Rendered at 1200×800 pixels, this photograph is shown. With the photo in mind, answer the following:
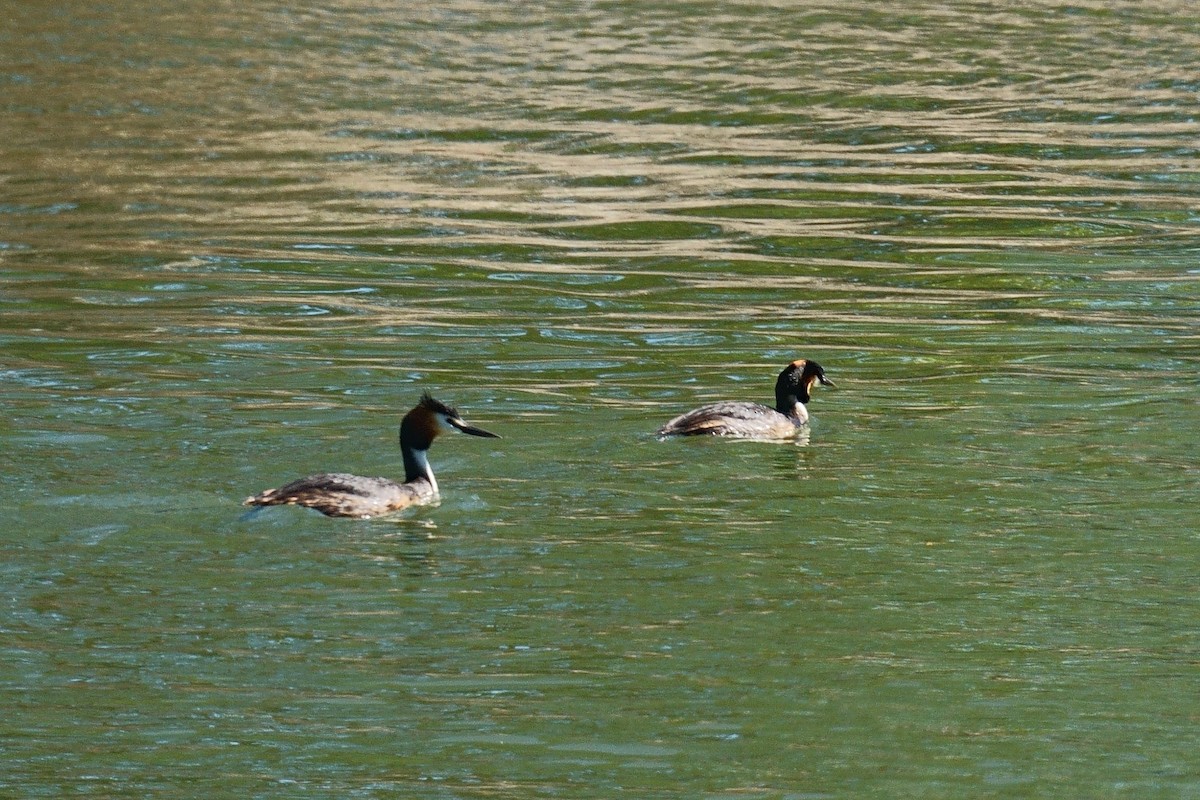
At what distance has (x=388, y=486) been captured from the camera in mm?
12414

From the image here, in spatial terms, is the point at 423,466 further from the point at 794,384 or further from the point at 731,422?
the point at 794,384

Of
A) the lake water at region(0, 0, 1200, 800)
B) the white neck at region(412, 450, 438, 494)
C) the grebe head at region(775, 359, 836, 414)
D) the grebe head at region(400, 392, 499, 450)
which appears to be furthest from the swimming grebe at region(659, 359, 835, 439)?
the white neck at region(412, 450, 438, 494)

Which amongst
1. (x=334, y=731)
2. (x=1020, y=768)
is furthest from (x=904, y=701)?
(x=334, y=731)

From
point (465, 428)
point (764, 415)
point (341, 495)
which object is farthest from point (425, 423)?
point (764, 415)

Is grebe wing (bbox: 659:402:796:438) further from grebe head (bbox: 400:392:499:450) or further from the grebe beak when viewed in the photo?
grebe head (bbox: 400:392:499:450)

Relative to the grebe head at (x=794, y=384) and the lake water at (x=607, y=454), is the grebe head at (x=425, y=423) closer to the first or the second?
the lake water at (x=607, y=454)

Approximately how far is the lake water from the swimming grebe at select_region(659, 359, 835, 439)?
13 cm

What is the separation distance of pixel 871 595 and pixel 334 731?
311 centimetres

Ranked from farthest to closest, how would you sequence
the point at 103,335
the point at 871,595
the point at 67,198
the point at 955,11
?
the point at 955,11 → the point at 67,198 → the point at 103,335 → the point at 871,595

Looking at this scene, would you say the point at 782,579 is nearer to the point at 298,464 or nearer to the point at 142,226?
the point at 298,464

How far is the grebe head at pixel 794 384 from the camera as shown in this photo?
1464 cm

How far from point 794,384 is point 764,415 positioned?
584 mm

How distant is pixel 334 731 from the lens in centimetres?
900

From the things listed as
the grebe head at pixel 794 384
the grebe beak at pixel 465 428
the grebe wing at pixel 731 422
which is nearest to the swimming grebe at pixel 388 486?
the grebe beak at pixel 465 428
